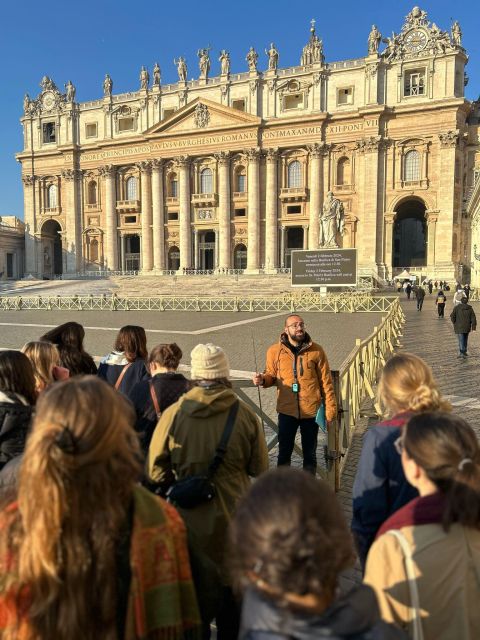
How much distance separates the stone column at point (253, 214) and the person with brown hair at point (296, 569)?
4448 centimetres

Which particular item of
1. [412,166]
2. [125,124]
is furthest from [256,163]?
[125,124]

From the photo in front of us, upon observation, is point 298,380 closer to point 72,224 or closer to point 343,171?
point 343,171

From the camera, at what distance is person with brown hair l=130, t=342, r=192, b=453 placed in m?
3.20

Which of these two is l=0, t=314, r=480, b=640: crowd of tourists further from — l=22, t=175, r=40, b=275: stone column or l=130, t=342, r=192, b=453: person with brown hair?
l=22, t=175, r=40, b=275: stone column

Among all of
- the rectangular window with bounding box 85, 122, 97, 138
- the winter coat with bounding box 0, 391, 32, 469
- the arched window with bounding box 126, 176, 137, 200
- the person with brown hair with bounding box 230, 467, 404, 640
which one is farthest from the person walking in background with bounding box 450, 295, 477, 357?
the rectangular window with bounding box 85, 122, 97, 138

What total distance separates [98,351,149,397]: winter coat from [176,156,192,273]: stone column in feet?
143

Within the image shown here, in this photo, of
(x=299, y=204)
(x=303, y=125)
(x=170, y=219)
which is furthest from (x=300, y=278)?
(x=170, y=219)

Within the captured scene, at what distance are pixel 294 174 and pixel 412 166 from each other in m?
10.4

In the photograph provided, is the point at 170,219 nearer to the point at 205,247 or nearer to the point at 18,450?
the point at 205,247

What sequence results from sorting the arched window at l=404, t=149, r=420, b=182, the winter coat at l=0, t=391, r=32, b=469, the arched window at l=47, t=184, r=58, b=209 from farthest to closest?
1. the arched window at l=47, t=184, r=58, b=209
2. the arched window at l=404, t=149, r=420, b=182
3. the winter coat at l=0, t=391, r=32, b=469

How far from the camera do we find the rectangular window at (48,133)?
2170 inches

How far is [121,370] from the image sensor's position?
435 centimetres

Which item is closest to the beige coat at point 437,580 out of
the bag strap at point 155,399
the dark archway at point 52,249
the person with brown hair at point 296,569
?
the person with brown hair at point 296,569

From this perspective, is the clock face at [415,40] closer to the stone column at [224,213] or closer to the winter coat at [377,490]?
the stone column at [224,213]
